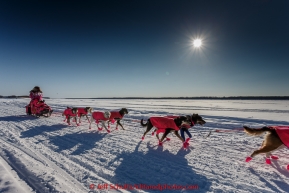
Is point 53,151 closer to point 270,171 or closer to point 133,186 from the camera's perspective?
point 133,186

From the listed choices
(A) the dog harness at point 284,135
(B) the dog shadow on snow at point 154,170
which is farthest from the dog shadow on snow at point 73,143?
(A) the dog harness at point 284,135

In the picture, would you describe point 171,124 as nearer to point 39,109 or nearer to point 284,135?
point 284,135

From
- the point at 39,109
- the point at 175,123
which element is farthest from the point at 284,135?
the point at 39,109

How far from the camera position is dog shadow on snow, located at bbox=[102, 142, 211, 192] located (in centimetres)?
339

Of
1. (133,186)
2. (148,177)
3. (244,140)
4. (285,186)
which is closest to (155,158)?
(148,177)

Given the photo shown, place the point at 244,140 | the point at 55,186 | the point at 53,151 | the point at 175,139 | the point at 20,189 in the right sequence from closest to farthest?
1. the point at 20,189
2. the point at 55,186
3. the point at 53,151
4. the point at 244,140
5. the point at 175,139

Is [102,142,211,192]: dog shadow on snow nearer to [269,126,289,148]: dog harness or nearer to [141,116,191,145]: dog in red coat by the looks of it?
[141,116,191,145]: dog in red coat

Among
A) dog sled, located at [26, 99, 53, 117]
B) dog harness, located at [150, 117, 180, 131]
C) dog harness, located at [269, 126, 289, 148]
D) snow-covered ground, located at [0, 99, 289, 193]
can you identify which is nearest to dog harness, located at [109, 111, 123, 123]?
snow-covered ground, located at [0, 99, 289, 193]

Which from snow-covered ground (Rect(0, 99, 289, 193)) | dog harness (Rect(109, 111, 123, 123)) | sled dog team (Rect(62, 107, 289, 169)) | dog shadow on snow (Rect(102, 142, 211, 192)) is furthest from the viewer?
dog harness (Rect(109, 111, 123, 123))

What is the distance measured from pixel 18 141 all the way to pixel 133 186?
5.11 m

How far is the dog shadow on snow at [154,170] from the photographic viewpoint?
3.39m

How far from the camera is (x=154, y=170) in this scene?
3.88 metres

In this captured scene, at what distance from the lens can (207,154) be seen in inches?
190

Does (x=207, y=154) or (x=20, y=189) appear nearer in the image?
(x=20, y=189)
